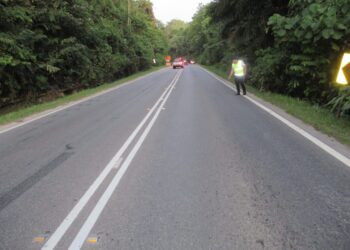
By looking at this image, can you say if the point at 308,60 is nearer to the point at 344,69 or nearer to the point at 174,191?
the point at 344,69

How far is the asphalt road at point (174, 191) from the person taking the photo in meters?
3.42

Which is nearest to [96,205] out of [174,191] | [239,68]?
[174,191]

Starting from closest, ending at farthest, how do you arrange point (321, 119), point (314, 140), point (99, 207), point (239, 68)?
1. point (99, 207)
2. point (314, 140)
3. point (321, 119)
4. point (239, 68)

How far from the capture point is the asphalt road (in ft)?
11.2

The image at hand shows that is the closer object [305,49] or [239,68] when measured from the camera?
[305,49]

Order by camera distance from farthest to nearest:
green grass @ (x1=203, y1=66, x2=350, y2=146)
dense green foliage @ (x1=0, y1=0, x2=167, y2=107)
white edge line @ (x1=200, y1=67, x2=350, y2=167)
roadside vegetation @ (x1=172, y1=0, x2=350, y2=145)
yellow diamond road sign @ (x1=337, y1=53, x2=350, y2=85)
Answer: dense green foliage @ (x1=0, y1=0, x2=167, y2=107) → roadside vegetation @ (x1=172, y1=0, x2=350, y2=145) → yellow diamond road sign @ (x1=337, y1=53, x2=350, y2=85) → green grass @ (x1=203, y1=66, x2=350, y2=146) → white edge line @ (x1=200, y1=67, x2=350, y2=167)

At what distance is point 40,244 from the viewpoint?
3385 mm

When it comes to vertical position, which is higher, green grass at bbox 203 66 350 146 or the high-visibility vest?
the high-visibility vest

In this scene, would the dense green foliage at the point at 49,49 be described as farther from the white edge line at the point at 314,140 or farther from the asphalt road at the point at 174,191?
the white edge line at the point at 314,140

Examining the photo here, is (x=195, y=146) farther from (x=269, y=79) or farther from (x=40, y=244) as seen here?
(x=269, y=79)

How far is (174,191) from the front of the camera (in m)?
4.51

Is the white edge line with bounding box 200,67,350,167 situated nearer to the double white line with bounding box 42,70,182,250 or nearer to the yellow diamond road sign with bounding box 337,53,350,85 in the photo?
the yellow diamond road sign with bounding box 337,53,350,85

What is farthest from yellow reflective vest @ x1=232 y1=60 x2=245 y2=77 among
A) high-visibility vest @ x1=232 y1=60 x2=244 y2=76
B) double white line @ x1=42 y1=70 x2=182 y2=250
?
double white line @ x1=42 y1=70 x2=182 y2=250

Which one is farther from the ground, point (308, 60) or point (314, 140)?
point (308, 60)
